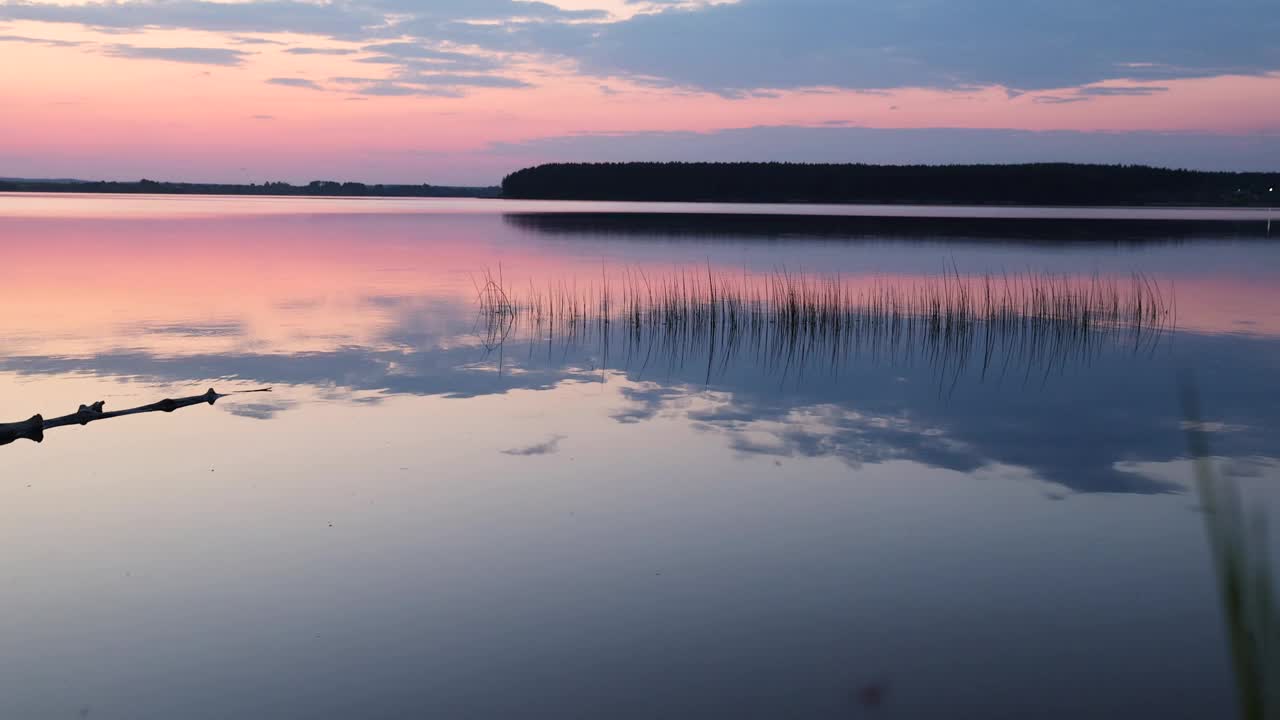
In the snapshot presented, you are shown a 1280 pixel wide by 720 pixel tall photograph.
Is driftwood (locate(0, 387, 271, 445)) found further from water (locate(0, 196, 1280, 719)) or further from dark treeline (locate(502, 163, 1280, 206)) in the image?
dark treeline (locate(502, 163, 1280, 206))

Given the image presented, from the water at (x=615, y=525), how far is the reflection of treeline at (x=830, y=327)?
0.15 metres

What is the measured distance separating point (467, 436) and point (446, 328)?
21.4ft

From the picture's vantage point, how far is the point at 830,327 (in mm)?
14281

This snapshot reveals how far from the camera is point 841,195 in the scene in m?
112

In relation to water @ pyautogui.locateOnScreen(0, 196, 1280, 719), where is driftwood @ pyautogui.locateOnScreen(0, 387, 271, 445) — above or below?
above

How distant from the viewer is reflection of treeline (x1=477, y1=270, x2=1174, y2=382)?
12.5m

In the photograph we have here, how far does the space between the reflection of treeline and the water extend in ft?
0.48

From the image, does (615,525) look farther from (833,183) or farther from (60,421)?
(833,183)

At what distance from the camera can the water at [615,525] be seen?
4.16 m

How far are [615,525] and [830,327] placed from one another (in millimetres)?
8778

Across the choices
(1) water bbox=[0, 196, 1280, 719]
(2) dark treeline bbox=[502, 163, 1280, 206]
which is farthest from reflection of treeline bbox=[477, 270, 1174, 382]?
(2) dark treeline bbox=[502, 163, 1280, 206]

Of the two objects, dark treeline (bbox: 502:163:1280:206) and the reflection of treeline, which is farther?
dark treeline (bbox: 502:163:1280:206)

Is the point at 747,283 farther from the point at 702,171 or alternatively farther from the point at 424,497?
the point at 702,171

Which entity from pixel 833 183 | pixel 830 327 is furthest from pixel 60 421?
pixel 833 183
